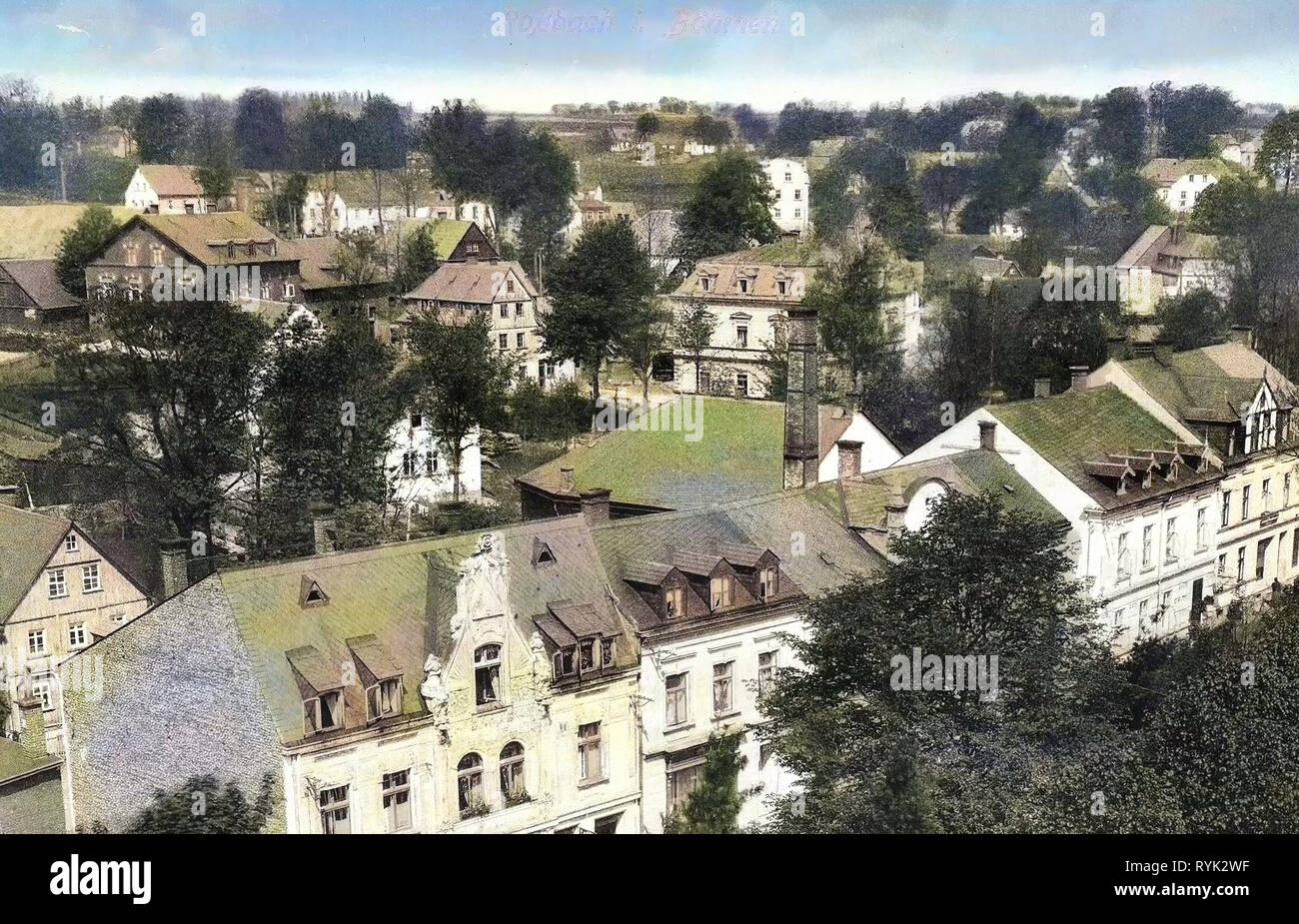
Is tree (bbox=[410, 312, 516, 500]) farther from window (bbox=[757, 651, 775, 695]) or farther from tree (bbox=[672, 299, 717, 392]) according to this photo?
window (bbox=[757, 651, 775, 695])

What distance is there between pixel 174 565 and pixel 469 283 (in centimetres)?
228

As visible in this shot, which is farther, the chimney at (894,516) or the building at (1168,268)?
Result: the building at (1168,268)

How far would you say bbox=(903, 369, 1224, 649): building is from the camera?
9.56 metres

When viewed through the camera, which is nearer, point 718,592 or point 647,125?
point 718,592

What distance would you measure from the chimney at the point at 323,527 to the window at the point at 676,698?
202 cm

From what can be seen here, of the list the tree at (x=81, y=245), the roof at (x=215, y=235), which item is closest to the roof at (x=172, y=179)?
the roof at (x=215, y=235)

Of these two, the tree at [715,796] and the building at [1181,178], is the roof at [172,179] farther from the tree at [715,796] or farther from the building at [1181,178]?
the building at [1181,178]

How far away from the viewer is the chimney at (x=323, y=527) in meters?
8.34

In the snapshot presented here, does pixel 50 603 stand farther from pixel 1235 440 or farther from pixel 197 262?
pixel 1235 440

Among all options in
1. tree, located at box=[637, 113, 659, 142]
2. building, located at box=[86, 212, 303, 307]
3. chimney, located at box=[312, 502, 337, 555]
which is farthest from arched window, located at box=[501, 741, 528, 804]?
tree, located at box=[637, 113, 659, 142]

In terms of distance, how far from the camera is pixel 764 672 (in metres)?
8.95

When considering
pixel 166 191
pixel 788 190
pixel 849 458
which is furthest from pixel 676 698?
pixel 166 191
